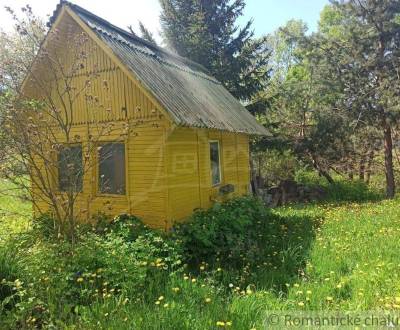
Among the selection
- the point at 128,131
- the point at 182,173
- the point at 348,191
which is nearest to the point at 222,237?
the point at 182,173

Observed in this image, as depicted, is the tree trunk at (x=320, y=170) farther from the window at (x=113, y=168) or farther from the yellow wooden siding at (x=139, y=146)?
the window at (x=113, y=168)

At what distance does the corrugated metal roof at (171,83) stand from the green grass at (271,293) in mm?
3473

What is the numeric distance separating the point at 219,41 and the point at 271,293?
16356mm

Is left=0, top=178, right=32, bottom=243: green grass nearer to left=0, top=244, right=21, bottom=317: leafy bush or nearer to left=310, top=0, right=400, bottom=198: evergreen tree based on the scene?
left=0, top=244, right=21, bottom=317: leafy bush

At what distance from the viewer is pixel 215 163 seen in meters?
11.2

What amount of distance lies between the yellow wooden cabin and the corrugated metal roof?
0.03m

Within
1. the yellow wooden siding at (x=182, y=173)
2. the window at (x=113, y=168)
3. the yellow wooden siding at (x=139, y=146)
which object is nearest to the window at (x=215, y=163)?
the yellow wooden siding at (x=139, y=146)

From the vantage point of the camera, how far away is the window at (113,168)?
900cm

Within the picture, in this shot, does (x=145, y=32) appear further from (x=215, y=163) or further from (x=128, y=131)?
(x=128, y=131)

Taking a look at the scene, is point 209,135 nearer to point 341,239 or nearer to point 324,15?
point 341,239

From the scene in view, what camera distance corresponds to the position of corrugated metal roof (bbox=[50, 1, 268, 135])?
805cm

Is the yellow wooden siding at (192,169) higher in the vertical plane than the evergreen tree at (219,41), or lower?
lower

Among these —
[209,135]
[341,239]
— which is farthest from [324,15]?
[341,239]

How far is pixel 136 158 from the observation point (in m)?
8.70
